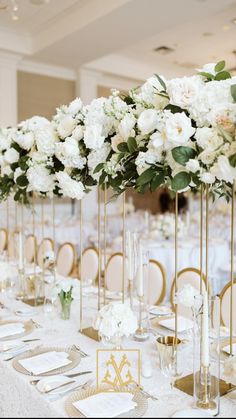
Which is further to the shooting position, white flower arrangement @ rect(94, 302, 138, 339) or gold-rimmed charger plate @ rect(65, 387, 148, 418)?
white flower arrangement @ rect(94, 302, 138, 339)

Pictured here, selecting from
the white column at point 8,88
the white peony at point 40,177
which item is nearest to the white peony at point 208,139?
the white peony at point 40,177

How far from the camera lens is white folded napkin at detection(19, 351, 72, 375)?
5.94 ft

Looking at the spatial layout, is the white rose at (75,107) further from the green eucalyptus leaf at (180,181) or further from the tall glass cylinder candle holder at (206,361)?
the tall glass cylinder candle holder at (206,361)

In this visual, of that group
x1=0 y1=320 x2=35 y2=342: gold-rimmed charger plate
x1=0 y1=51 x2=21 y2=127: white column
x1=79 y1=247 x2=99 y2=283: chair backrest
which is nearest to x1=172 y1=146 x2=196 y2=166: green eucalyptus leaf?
x1=0 y1=320 x2=35 y2=342: gold-rimmed charger plate

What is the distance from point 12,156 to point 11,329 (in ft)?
Answer: 3.68

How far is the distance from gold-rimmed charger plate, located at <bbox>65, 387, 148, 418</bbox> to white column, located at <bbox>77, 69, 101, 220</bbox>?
27.2 feet

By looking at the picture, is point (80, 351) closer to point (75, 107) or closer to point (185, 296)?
point (185, 296)

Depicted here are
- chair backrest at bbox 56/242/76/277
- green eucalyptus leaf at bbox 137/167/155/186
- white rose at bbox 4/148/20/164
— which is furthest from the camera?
chair backrest at bbox 56/242/76/277

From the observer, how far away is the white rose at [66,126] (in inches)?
86.0

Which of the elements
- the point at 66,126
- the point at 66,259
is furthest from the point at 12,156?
the point at 66,259

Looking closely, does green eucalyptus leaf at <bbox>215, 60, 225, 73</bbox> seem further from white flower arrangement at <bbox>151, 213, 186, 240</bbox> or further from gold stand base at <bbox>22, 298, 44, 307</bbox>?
white flower arrangement at <bbox>151, 213, 186, 240</bbox>

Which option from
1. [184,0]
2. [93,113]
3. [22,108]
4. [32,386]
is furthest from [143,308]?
[22,108]

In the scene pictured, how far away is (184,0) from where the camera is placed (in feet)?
19.0

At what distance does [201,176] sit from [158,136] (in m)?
0.23
